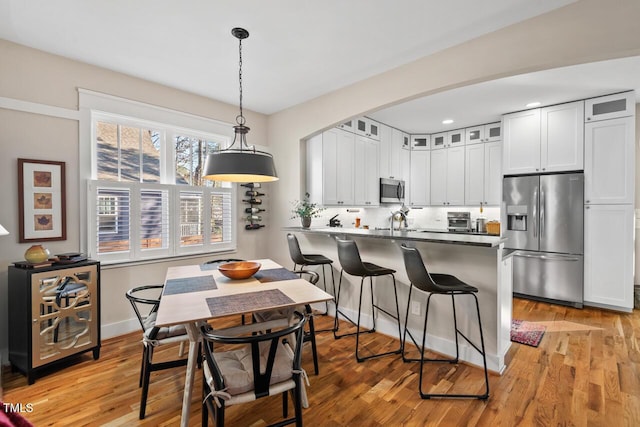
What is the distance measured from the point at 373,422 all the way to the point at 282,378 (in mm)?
762

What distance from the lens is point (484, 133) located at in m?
5.30

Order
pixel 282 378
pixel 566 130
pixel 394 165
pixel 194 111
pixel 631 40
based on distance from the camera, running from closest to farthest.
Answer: pixel 282 378
pixel 631 40
pixel 194 111
pixel 566 130
pixel 394 165

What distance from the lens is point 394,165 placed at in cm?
556

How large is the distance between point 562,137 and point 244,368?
487 centimetres

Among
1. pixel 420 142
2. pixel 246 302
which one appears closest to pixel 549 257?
pixel 420 142

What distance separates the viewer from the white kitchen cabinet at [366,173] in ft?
15.4

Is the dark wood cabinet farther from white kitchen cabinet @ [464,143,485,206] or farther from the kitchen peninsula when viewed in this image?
white kitchen cabinet @ [464,143,485,206]

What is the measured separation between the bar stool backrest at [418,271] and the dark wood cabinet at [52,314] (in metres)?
2.67

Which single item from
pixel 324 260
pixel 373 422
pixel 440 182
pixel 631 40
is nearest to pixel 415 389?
pixel 373 422

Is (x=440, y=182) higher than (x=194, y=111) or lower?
lower

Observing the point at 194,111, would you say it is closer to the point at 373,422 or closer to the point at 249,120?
the point at 249,120

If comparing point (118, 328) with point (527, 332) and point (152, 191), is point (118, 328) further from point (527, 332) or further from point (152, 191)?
point (527, 332)

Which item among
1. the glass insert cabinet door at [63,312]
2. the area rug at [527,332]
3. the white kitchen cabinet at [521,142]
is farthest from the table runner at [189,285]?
the white kitchen cabinet at [521,142]

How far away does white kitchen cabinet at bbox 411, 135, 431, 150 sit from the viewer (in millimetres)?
6000
